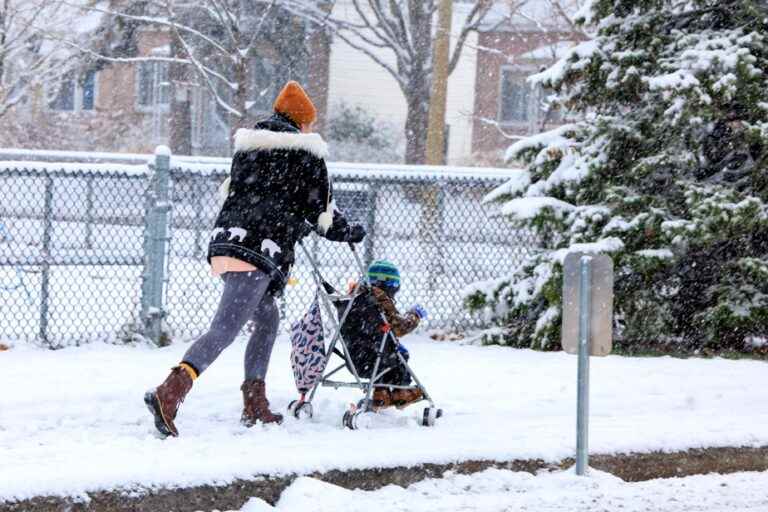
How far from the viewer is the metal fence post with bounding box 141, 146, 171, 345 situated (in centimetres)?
969

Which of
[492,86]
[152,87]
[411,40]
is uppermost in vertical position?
[411,40]

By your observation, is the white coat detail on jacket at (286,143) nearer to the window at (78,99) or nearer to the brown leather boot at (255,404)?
the brown leather boot at (255,404)

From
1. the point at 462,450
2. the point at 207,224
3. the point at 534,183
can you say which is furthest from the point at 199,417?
the point at 534,183

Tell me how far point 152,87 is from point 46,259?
2178cm

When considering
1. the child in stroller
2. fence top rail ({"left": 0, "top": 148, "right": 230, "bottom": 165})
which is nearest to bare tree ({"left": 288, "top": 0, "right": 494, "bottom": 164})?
fence top rail ({"left": 0, "top": 148, "right": 230, "bottom": 165})

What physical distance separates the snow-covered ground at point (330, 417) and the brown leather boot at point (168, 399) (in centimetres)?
13

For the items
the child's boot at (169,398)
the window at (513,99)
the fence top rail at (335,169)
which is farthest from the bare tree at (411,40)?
the child's boot at (169,398)

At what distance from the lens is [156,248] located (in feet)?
31.9

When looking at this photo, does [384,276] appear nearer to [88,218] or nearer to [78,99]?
[88,218]

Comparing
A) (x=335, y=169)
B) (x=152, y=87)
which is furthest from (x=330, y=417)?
(x=152, y=87)

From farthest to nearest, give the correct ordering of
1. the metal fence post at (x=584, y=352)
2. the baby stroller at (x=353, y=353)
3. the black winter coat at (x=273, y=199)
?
1. the baby stroller at (x=353, y=353)
2. the black winter coat at (x=273, y=199)
3. the metal fence post at (x=584, y=352)

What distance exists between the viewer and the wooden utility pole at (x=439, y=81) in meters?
18.3

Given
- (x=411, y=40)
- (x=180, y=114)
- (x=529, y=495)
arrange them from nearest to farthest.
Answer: (x=529, y=495) → (x=411, y=40) → (x=180, y=114)

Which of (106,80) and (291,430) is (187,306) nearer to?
(291,430)
